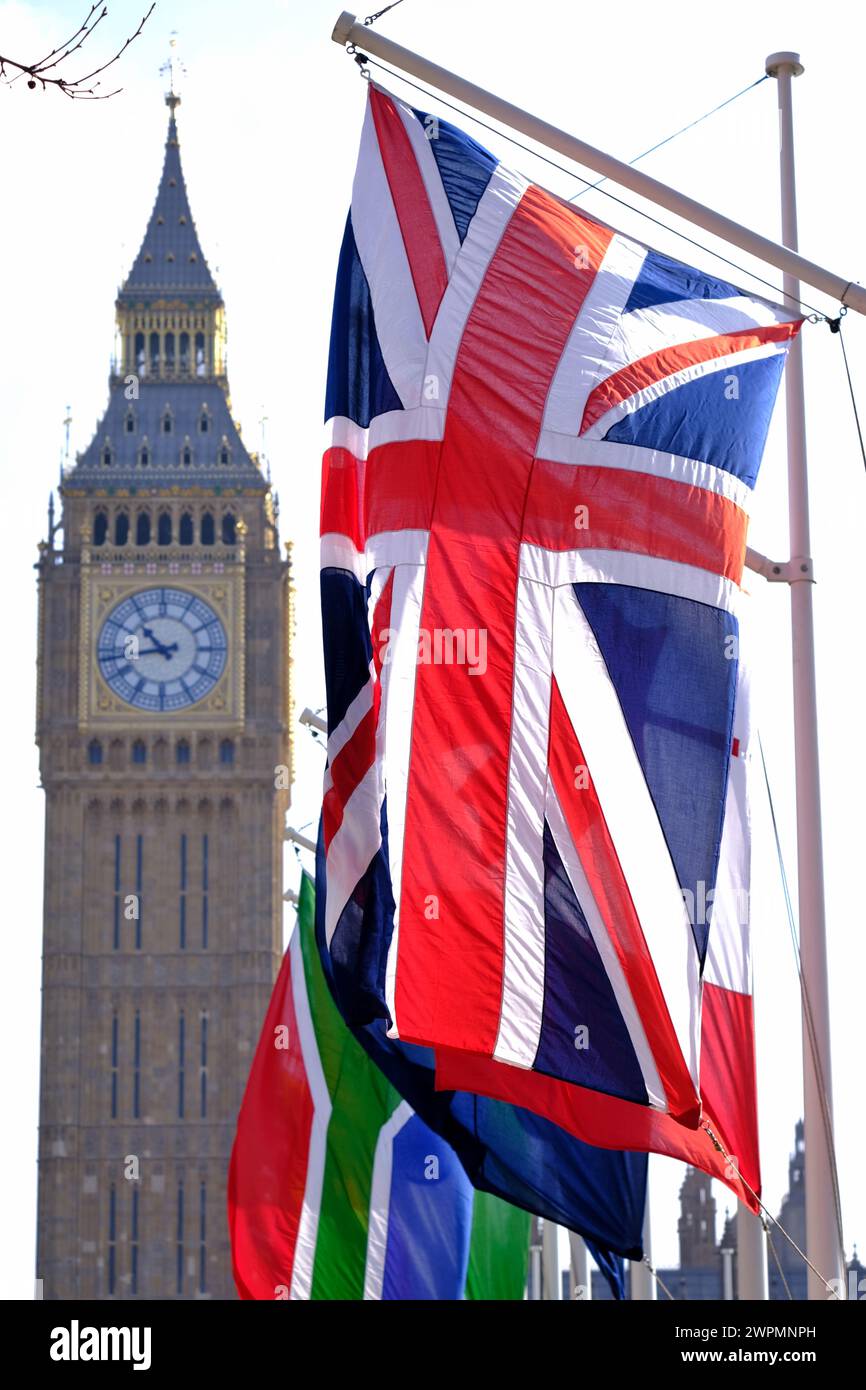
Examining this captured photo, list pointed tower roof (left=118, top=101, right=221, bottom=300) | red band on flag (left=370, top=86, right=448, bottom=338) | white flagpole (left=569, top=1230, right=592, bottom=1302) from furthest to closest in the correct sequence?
pointed tower roof (left=118, top=101, right=221, bottom=300), white flagpole (left=569, top=1230, right=592, bottom=1302), red band on flag (left=370, top=86, right=448, bottom=338)

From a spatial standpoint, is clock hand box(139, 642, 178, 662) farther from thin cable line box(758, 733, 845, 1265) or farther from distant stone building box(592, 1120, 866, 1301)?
thin cable line box(758, 733, 845, 1265)

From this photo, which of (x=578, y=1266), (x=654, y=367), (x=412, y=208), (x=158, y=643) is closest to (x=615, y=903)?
(x=654, y=367)

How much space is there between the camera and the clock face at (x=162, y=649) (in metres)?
83.8

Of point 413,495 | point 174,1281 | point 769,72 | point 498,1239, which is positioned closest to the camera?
point 413,495

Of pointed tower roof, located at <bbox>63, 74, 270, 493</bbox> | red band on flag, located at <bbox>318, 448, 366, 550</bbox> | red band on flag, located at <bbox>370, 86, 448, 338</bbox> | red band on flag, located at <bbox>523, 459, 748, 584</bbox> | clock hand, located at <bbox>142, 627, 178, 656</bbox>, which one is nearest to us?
red band on flag, located at <bbox>523, 459, 748, 584</bbox>

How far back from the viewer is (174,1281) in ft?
261

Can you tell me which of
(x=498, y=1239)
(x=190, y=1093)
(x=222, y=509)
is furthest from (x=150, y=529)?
(x=498, y=1239)

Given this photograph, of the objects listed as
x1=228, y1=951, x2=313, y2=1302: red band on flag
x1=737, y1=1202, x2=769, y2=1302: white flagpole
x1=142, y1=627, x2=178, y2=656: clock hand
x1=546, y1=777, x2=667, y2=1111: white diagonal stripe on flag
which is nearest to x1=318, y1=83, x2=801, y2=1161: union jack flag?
x1=546, y1=777, x2=667, y2=1111: white diagonal stripe on flag

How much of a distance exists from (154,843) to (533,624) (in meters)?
72.3

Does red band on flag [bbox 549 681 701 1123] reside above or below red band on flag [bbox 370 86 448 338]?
below

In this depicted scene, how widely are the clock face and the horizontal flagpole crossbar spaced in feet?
230

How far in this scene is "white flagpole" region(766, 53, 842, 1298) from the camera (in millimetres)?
13242

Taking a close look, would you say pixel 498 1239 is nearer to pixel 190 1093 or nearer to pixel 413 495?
pixel 413 495

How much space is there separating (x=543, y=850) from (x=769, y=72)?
5.37m
